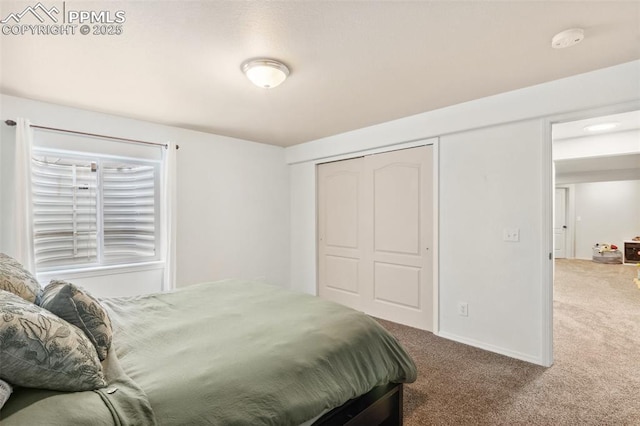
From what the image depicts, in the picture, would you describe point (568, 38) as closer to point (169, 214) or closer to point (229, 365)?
point (229, 365)

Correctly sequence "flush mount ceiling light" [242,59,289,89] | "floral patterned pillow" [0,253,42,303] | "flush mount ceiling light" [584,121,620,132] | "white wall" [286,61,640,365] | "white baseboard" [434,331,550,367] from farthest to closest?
"flush mount ceiling light" [584,121,620,132]
"white baseboard" [434,331,550,367]
"white wall" [286,61,640,365]
"flush mount ceiling light" [242,59,289,89]
"floral patterned pillow" [0,253,42,303]

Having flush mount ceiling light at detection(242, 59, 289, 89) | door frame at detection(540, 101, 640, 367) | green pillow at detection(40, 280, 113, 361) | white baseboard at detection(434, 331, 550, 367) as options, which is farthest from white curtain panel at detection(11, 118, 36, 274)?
door frame at detection(540, 101, 640, 367)

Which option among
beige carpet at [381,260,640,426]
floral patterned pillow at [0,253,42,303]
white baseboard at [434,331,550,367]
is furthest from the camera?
white baseboard at [434,331,550,367]

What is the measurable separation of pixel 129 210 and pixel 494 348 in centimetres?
399

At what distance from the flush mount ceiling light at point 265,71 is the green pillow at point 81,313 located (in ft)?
5.42

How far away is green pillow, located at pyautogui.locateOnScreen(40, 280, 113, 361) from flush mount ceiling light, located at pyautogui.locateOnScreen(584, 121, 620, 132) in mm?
5267

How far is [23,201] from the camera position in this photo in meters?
2.71

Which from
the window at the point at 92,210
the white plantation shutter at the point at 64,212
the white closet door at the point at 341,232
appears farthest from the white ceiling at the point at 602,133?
the white plantation shutter at the point at 64,212

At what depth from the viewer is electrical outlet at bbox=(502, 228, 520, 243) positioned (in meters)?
2.80

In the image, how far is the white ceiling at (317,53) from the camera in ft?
5.43

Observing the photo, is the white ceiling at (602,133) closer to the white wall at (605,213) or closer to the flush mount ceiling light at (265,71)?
the flush mount ceiling light at (265,71)

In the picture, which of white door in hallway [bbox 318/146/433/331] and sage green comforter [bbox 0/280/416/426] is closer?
sage green comforter [bbox 0/280/416/426]

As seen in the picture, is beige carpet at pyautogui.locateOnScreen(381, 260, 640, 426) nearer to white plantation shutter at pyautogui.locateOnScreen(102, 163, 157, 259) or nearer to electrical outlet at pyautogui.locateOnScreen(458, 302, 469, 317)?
electrical outlet at pyautogui.locateOnScreen(458, 302, 469, 317)

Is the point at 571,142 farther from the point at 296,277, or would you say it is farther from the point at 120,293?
the point at 120,293
